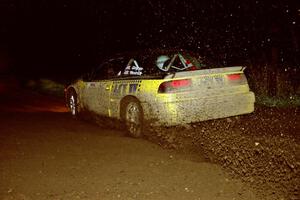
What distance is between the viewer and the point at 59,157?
7008mm

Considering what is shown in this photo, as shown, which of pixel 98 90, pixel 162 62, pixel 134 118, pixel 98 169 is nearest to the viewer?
pixel 98 169

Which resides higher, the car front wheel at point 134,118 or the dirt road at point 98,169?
the car front wheel at point 134,118

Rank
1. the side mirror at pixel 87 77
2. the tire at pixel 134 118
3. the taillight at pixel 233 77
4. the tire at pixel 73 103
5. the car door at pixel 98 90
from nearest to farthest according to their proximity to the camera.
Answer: the taillight at pixel 233 77 < the tire at pixel 134 118 < the car door at pixel 98 90 < the side mirror at pixel 87 77 < the tire at pixel 73 103

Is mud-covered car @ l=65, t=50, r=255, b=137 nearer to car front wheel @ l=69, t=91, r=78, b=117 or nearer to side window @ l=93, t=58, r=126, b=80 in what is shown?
side window @ l=93, t=58, r=126, b=80

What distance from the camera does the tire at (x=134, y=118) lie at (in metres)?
8.40

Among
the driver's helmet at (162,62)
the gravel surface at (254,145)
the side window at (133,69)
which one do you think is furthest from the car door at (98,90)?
the gravel surface at (254,145)

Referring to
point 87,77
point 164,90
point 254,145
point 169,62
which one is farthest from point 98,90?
point 254,145

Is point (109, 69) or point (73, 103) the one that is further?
point (73, 103)

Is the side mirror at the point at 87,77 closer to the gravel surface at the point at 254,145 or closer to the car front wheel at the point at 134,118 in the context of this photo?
the car front wheel at the point at 134,118

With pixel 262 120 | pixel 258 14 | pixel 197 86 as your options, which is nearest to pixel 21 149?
pixel 197 86

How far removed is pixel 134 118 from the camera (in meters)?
8.57

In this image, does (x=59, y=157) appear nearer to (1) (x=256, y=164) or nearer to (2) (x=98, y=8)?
(1) (x=256, y=164)

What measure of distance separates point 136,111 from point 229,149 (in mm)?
2125

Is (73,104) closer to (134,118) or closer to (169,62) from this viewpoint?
(134,118)
